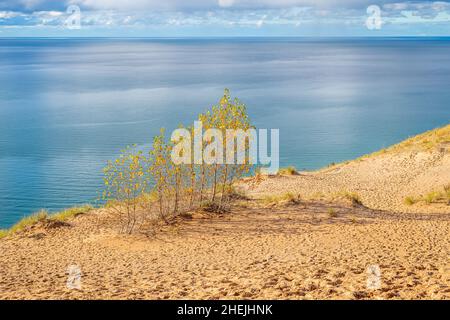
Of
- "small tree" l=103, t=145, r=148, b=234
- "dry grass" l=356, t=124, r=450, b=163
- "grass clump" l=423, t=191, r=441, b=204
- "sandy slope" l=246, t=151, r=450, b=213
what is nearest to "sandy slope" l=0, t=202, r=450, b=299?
"small tree" l=103, t=145, r=148, b=234

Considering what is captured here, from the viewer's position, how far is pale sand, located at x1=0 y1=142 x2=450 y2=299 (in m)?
10.4

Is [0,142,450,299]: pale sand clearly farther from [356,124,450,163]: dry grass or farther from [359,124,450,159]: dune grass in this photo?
[359,124,450,159]: dune grass

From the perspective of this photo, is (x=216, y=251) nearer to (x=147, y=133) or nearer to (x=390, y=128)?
(x=147, y=133)

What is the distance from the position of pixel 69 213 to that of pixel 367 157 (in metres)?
17.2

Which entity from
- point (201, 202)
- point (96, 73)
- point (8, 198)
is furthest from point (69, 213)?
point (96, 73)

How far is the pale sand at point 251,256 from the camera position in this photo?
10367mm

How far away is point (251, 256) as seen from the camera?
1359cm

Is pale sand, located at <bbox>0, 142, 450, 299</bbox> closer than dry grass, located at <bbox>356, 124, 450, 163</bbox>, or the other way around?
pale sand, located at <bbox>0, 142, 450, 299</bbox>
